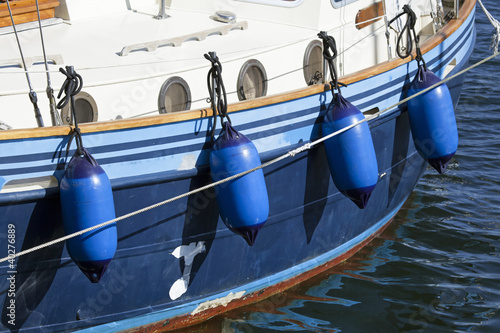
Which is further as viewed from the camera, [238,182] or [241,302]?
[241,302]

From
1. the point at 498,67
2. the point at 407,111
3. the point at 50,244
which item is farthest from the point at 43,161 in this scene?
the point at 498,67

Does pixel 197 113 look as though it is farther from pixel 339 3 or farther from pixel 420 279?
pixel 420 279

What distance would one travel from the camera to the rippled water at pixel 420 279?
5.62 meters

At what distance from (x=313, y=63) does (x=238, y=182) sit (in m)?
1.55

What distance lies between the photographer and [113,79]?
475cm

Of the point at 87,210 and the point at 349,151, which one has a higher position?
the point at 87,210

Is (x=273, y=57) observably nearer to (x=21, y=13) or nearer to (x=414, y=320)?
(x=21, y=13)

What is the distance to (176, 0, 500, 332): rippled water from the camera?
5617mm

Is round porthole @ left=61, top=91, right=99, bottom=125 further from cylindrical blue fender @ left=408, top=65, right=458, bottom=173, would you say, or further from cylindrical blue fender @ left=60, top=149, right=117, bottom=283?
cylindrical blue fender @ left=408, top=65, right=458, bottom=173

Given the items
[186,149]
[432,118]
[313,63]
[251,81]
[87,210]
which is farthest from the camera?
[313,63]

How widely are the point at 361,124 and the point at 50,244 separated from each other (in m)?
2.29

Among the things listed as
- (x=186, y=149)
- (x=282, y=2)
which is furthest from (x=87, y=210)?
(x=282, y=2)

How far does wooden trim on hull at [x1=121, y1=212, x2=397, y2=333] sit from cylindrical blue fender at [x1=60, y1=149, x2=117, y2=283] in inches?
38.9

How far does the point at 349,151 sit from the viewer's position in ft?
16.6
